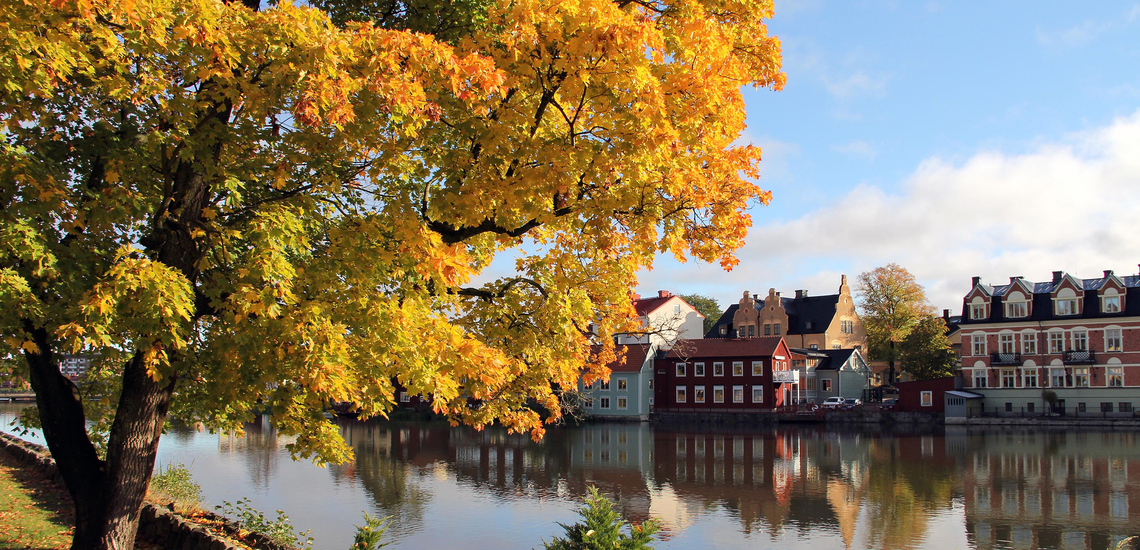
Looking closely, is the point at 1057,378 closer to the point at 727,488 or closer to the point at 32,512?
the point at 727,488

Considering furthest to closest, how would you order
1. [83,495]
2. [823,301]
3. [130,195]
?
1. [823,301]
2. [83,495]
3. [130,195]

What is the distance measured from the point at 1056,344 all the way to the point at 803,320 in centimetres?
2998

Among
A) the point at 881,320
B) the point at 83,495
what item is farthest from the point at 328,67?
the point at 881,320

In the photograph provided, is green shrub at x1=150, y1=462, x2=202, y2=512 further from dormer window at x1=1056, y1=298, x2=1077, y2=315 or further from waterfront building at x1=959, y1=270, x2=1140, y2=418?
dormer window at x1=1056, y1=298, x2=1077, y2=315

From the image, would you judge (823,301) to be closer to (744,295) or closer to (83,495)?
(744,295)


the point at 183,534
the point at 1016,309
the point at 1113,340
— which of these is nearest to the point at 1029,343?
the point at 1016,309

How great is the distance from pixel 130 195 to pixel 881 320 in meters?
81.2

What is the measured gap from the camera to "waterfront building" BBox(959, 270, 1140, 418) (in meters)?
62.0

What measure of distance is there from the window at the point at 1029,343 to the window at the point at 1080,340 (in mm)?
2945

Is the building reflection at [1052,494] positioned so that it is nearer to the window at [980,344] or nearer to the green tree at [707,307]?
the window at [980,344]

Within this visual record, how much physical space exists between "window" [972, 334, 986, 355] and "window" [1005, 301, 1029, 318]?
9.57ft

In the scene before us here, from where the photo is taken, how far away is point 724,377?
70125mm

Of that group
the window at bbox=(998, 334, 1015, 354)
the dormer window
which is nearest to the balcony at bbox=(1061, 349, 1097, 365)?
the dormer window

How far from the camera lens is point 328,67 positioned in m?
6.71
